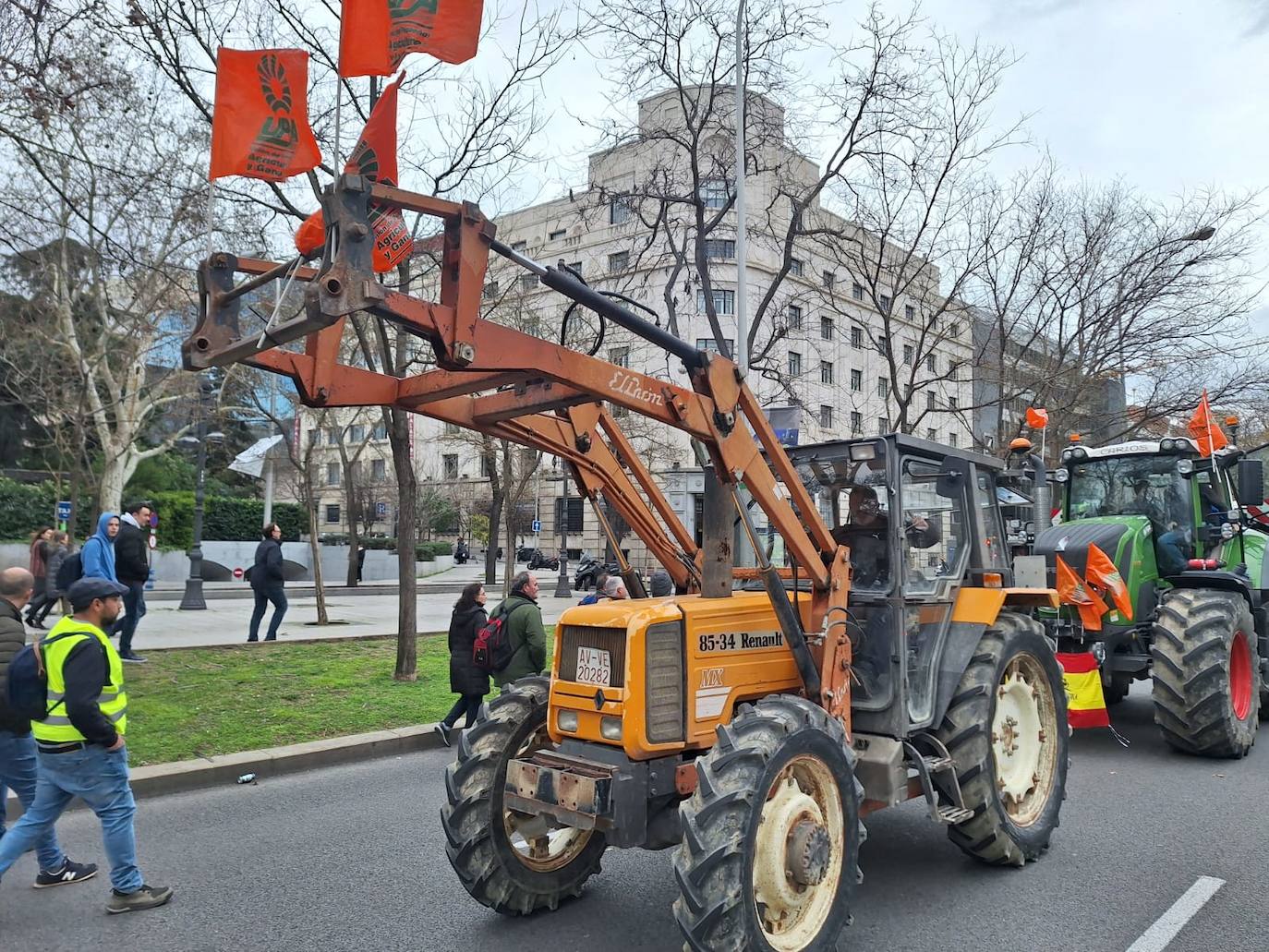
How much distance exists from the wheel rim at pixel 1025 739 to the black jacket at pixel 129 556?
9926 millimetres

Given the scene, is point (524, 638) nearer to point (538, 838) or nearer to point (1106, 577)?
point (538, 838)

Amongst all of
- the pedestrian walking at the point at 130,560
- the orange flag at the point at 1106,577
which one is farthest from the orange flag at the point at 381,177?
the pedestrian walking at the point at 130,560

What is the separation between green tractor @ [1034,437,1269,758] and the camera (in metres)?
8.09

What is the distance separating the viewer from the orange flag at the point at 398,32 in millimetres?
4523

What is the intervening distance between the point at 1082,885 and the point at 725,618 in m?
2.74

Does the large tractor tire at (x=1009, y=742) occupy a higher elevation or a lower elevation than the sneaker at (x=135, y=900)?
higher

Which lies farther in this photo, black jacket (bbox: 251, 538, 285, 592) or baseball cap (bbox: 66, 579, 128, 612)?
black jacket (bbox: 251, 538, 285, 592)

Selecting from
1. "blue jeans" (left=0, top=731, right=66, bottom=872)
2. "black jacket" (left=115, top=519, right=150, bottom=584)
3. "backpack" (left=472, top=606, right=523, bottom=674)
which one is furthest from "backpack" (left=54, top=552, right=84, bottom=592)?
"blue jeans" (left=0, top=731, right=66, bottom=872)

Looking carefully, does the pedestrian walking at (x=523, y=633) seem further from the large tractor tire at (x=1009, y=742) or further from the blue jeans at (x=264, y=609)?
the blue jeans at (x=264, y=609)

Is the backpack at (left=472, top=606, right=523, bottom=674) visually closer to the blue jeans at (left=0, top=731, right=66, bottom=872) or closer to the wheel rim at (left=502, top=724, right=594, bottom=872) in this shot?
the wheel rim at (left=502, top=724, right=594, bottom=872)

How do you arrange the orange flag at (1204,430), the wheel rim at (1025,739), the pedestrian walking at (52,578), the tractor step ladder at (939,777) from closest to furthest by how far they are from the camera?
the tractor step ladder at (939,777) < the wheel rim at (1025,739) < the orange flag at (1204,430) < the pedestrian walking at (52,578)

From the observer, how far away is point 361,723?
926 centimetres

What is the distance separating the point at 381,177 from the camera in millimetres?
4074

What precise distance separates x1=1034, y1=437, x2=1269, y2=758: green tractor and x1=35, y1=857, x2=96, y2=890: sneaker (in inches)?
299
